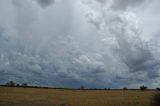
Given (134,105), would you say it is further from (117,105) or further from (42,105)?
(42,105)

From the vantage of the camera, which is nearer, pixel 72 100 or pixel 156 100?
pixel 156 100

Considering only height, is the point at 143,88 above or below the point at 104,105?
above

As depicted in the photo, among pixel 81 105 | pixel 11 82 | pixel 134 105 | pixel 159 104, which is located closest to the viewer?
pixel 159 104

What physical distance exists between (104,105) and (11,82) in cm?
11028

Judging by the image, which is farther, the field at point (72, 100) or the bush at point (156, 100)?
the field at point (72, 100)

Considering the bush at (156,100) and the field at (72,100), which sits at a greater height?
the field at (72,100)

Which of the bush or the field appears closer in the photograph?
the bush

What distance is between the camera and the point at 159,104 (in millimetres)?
39344

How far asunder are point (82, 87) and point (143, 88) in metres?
33.1

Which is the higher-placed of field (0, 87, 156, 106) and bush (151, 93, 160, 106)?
field (0, 87, 156, 106)

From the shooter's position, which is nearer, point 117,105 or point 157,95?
point 157,95

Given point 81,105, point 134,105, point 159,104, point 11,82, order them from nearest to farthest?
A: point 159,104 → point 81,105 → point 134,105 → point 11,82

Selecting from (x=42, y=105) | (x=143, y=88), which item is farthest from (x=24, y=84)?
(x=42, y=105)

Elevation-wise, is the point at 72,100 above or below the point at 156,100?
above
